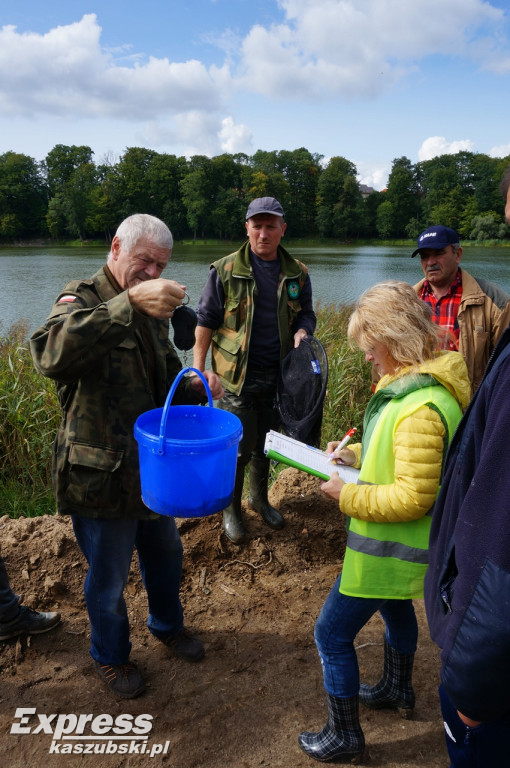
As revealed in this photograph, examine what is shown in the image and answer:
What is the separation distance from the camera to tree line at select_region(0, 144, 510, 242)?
47.2m

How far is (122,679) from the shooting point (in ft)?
7.53

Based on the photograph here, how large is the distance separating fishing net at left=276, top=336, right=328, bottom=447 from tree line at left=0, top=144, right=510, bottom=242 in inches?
1768

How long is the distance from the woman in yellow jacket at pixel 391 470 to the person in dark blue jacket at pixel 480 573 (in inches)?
12.8

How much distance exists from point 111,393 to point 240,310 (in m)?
1.60

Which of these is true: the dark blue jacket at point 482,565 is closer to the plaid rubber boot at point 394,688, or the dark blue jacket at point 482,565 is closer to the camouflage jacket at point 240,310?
the plaid rubber boot at point 394,688

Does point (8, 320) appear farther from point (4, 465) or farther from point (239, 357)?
point (239, 357)

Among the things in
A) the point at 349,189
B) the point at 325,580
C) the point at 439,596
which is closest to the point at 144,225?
the point at 439,596

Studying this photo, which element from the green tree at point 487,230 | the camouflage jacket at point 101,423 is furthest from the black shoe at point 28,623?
the green tree at point 487,230

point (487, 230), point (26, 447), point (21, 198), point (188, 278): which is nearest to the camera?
point (26, 447)

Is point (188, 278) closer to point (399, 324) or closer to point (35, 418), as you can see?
point (35, 418)

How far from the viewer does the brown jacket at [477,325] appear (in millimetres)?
3449

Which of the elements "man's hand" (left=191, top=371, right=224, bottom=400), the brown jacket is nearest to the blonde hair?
"man's hand" (left=191, top=371, right=224, bottom=400)

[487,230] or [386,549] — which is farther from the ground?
[487,230]

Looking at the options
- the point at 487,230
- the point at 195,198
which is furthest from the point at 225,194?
the point at 487,230
